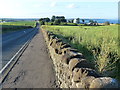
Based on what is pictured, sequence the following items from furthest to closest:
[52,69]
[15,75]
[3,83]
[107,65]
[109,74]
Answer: [52,69] < [15,75] < [3,83] < [107,65] < [109,74]

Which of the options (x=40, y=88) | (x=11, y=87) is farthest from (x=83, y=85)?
(x=11, y=87)

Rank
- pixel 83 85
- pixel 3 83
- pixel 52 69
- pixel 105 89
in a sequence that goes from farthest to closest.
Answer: pixel 52 69 < pixel 3 83 < pixel 83 85 < pixel 105 89

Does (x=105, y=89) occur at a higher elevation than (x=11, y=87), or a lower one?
higher

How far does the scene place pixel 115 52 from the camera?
6.34m

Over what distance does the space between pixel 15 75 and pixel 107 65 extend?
3654 millimetres

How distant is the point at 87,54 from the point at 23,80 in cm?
275

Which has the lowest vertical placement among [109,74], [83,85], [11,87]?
[11,87]

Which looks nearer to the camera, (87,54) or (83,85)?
(83,85)

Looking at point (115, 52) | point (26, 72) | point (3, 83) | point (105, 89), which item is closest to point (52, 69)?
point (26, 72)

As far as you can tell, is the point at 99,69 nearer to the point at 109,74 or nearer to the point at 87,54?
the point at 109,74

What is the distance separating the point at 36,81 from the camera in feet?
20.7

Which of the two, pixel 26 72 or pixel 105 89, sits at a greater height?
pixel 105 89

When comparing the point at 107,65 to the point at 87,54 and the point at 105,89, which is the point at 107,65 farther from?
the point at 105,89

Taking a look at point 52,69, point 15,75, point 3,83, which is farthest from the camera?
point 52,69
